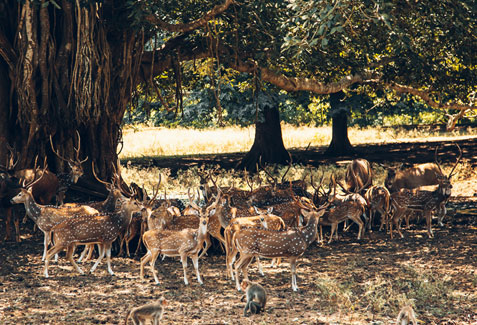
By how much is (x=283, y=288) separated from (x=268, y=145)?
1569 centimetres

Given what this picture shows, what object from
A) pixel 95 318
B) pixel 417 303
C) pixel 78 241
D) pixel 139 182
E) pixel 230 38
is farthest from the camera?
pixel 139 182

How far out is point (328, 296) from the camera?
877 cm

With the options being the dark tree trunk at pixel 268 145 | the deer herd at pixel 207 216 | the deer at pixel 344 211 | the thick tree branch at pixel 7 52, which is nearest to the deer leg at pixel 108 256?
the deer herd at pixel 207 216

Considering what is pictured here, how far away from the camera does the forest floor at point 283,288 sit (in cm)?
812

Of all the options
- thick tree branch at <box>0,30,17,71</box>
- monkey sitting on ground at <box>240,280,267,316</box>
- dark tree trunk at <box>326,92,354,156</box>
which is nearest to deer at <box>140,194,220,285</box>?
monkey sitting on ground at <box>240,280,267,316</box>

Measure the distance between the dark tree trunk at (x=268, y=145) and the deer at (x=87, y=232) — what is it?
13835 mm

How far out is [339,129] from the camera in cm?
2923

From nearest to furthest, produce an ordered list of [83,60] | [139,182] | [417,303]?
[417,303]
[83,60]
[139,182]

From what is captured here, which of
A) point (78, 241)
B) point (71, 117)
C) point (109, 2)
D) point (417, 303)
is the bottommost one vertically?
point (417, 303)

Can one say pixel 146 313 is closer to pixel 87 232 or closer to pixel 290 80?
pixel 87 232

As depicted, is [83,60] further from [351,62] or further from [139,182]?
[139,182]

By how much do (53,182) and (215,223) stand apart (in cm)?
359

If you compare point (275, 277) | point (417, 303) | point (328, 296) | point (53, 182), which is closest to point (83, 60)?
point (53, 182)

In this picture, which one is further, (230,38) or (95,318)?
(230,38)
